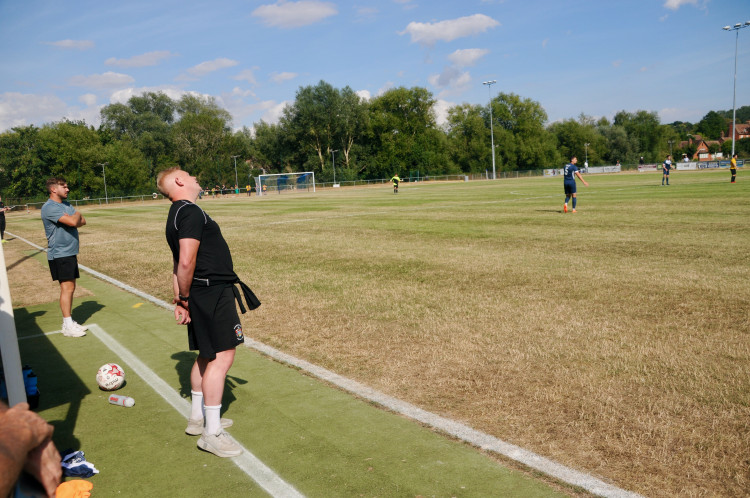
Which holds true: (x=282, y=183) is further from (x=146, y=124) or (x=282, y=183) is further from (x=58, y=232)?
(x=58, y=232)

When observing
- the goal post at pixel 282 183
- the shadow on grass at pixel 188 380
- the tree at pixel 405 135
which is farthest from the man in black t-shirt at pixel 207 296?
the tree at pixel 405 135

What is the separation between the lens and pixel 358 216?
2519 centimetres

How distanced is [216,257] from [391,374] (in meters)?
2.34

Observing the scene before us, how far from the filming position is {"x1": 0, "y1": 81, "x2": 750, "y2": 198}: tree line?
8538 cm

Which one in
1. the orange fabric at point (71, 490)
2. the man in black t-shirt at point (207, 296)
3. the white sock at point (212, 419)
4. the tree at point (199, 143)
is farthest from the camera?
the tree at point (199, 143)

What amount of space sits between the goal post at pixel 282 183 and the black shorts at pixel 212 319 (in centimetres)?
6835

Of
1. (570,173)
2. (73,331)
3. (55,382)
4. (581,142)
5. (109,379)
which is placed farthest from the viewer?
(581,142)

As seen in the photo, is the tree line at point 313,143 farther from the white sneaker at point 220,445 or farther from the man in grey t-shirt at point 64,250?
the white sneaker at point 220,445

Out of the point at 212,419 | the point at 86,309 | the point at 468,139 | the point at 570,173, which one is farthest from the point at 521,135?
the point at 212,419

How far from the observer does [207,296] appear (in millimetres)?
4102

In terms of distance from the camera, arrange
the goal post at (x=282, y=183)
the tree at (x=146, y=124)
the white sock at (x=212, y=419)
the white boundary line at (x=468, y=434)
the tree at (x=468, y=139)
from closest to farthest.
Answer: the white boundary line at (x=468, y=434) < the white sock at (x=212, y=419) < the goal post at (x=282, y=183) < the tree at (x=146, y=124) < the tree at (x=468, y=139)

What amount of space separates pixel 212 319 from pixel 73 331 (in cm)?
506

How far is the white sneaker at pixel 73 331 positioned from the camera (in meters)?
7.95

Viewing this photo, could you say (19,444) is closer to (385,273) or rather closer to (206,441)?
(206,441)
